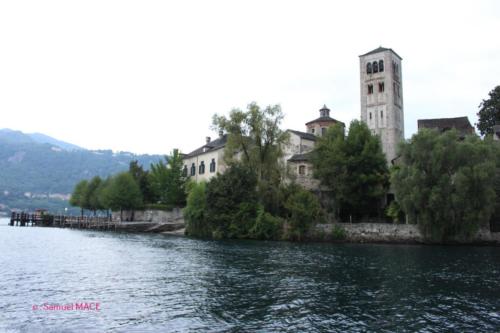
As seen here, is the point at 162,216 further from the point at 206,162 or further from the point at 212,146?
the point at 212,146

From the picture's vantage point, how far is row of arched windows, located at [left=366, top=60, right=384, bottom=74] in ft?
Answer: 213

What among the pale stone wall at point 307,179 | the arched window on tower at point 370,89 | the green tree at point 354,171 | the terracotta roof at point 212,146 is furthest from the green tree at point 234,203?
the arched window on tower at point 370,89

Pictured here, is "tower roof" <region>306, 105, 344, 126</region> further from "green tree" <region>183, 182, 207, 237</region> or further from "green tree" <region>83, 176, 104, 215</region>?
"green tree" <region>83, 176, 104, 215</region>

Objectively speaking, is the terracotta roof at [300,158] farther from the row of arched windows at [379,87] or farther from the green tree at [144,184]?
the green tree at [144,184]

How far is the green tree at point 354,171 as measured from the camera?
5022 centimetres

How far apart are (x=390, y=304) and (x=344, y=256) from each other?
15988mm

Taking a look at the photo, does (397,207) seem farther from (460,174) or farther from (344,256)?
(344,256)

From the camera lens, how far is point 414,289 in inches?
692

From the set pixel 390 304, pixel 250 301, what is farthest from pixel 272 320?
pixel 390 304

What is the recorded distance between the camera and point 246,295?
→ 16.0 m

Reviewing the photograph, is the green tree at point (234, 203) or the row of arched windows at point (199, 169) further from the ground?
the row of arched windows at point (199, 169)

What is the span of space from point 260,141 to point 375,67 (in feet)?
89.2

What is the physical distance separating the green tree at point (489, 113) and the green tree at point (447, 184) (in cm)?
2249

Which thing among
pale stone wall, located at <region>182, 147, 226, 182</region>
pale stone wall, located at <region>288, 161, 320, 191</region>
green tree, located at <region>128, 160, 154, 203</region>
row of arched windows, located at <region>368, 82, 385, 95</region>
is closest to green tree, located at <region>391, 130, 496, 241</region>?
pale stone wall, located at <region>288, 161, 320, 191</region>
